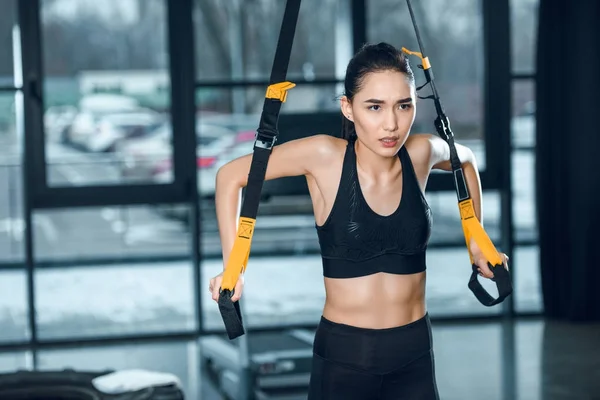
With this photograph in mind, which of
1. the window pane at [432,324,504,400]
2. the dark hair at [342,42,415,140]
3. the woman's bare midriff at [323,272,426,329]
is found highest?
the dark hair at [342,42,415,140]

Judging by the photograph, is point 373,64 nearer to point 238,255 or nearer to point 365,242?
point 365,242

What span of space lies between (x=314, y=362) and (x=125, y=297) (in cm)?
444

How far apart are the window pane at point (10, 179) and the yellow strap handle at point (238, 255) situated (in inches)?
149

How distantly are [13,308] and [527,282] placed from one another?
3.29 meters

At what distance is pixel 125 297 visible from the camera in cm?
632

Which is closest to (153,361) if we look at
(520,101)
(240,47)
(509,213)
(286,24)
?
(240,47)

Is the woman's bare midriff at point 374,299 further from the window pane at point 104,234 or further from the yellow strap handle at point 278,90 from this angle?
the window pane at point 104,234

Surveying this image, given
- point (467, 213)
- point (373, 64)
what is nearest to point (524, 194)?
point (467, 213)

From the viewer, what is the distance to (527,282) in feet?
21.0

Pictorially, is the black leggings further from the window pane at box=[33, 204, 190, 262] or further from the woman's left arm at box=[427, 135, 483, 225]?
the window pane at box=[33, 204, 190, 262]

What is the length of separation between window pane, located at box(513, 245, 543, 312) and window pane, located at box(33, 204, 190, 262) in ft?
6.96

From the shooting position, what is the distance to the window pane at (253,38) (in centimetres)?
550

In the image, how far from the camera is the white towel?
3309 mm

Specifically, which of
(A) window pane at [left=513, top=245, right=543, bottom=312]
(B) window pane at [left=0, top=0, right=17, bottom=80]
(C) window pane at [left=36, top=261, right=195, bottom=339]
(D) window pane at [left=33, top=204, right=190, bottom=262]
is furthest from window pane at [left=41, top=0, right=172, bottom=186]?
(A) window pane at [left=513, top=245, right=543, bottom=312]
